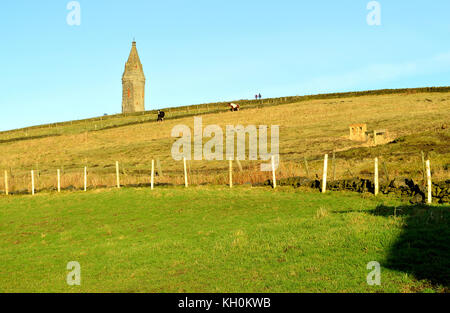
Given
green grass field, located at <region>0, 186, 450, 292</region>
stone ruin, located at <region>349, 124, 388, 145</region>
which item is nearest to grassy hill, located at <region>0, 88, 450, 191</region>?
stone ruin, located at <region>349, 124, 388, 145</region>

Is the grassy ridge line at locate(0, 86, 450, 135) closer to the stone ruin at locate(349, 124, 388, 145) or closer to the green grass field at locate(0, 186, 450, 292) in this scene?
the stone ruin at locate(349, 124, 388, 145)

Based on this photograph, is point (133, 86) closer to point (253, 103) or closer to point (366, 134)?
point (253, 103)

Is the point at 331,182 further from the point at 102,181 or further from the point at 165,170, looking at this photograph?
the point at 165,170

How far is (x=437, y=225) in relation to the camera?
16547 mm

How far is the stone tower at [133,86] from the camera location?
5827 inches

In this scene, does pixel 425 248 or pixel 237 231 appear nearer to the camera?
pixel 425 248

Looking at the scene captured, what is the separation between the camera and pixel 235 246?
54.1ft

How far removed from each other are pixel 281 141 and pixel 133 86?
9681 centimetres

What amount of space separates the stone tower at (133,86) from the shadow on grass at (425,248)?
5271 inches

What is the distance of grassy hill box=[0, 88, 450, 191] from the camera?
38.0 metres

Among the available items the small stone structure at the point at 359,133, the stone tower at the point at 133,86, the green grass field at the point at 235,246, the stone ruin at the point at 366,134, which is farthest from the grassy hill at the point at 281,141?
the stone tower at the point at 133,86

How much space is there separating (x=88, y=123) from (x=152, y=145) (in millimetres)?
42980

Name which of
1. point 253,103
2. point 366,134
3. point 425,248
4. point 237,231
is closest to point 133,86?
point 253,103
